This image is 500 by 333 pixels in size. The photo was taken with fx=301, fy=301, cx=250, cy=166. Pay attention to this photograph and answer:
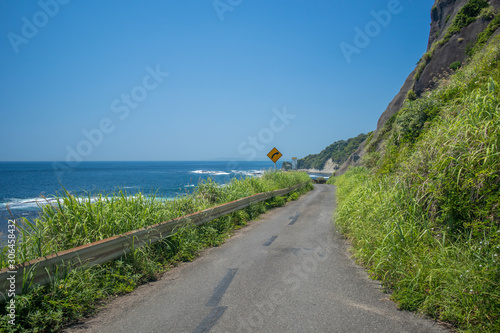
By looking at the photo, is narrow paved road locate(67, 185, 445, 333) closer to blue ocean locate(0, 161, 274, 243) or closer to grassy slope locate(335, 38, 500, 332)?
grassy slope locate(335, 38, 500, 332)

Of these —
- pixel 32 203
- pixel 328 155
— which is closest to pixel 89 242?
pixel 32 203

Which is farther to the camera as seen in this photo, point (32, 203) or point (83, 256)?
Result: point (32, 203)

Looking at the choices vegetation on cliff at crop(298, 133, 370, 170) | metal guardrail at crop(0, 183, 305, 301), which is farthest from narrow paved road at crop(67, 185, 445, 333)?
vegetation on cliff at crop(298, 133, 370, 170)

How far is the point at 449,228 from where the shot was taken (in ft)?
14.6

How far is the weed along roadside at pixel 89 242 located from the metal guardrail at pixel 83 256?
0.16 ft

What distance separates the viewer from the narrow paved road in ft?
11.3

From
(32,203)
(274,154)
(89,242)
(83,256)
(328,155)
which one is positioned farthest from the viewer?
(328,155)

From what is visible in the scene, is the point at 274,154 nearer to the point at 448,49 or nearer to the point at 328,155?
the point at 448,49

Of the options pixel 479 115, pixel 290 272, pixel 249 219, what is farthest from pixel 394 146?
pixel 290 272

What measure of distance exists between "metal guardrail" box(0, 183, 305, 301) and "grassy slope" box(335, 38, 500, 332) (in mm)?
3876

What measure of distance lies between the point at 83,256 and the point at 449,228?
5400 millimetres

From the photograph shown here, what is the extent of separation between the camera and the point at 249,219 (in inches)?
430

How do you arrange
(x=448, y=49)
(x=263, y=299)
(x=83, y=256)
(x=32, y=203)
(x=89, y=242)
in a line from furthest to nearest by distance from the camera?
(x=448, y=49)
(x=32, y=203)
(x=89, y=242)
(x=83, y=256)
(x=263, y=299)

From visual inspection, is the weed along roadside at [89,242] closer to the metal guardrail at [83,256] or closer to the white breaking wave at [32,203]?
the metal guardrail at [83,256]
